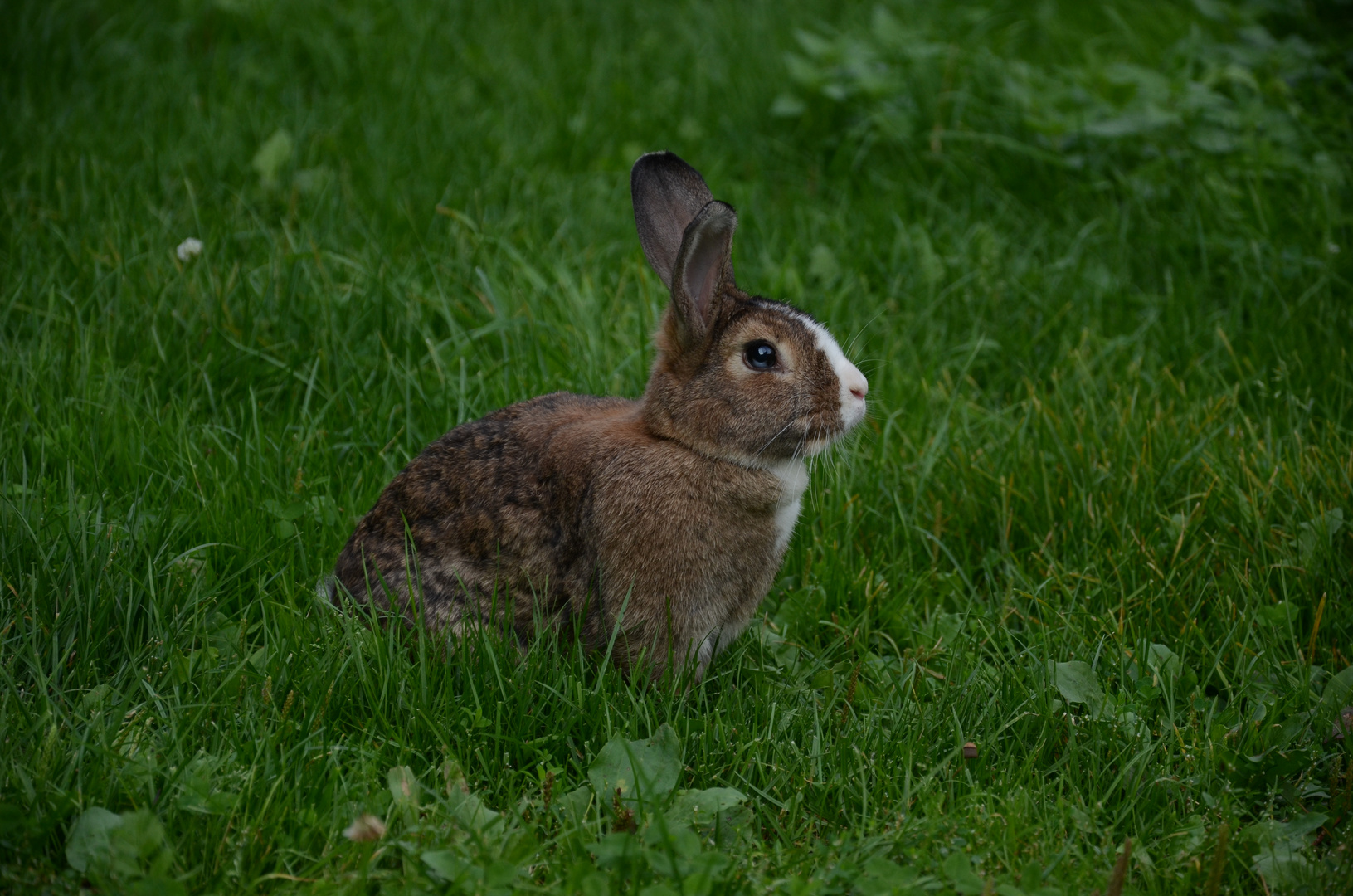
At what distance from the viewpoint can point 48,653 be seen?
127 inches

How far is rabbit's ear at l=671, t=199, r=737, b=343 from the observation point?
3.31 metres

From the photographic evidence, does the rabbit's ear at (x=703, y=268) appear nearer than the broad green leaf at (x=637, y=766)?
No

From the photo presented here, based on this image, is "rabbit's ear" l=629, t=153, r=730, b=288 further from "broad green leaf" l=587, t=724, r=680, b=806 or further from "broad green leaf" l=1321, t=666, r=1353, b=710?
"broad green leaf" l=1321, t=666, r=1353, b=710

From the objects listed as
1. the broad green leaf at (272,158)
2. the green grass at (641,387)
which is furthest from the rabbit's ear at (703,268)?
the broad green leaf at (272,158)

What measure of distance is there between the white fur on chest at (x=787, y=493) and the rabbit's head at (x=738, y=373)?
0.04m

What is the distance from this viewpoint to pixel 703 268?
3.49 metres

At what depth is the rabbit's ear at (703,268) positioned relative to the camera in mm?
3307

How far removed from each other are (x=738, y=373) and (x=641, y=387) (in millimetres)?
1290

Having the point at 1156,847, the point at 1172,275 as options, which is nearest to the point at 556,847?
the point at 1156,847

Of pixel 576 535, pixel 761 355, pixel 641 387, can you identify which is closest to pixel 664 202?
pixel 761 355

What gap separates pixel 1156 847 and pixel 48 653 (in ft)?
9.38

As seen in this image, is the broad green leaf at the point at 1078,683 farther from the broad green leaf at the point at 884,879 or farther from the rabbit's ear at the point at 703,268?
the rabbit's ear at the point at 703,268

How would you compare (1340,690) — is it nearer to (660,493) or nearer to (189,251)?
(660,493)

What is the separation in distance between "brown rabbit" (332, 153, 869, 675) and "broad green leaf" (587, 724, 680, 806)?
0.30 meters
